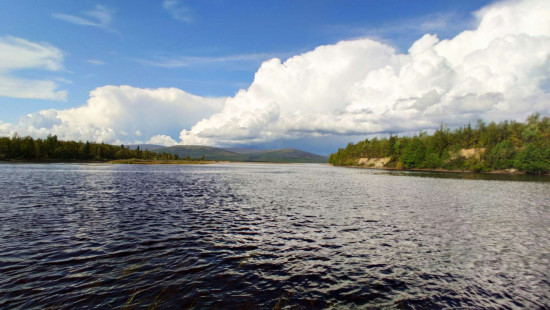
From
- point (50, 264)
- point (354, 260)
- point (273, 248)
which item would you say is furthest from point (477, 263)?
point (50, 264)

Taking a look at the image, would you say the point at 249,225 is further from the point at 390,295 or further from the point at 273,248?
the point at 390,295

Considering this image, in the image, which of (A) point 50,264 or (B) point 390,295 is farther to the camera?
(A) point 50,264

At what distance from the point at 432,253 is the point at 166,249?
23504 millimetres

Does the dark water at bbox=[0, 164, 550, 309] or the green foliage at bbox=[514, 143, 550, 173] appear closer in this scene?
the dark water at bbox=[0, 164, 550, 309]

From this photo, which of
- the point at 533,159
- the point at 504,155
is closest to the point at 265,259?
the point at 533,159

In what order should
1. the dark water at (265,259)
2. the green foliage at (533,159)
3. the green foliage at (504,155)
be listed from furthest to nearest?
the green foliage at (504,155)
the green foliage at (533,159)
the dark water at (265,259)

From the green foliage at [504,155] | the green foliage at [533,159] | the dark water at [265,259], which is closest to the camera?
the dark water at [265,259]

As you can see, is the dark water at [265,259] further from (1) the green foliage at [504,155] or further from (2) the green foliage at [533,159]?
(1) the green foliage at [504,155]

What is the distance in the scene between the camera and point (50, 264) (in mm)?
18172

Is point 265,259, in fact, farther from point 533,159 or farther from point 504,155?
point 504,155

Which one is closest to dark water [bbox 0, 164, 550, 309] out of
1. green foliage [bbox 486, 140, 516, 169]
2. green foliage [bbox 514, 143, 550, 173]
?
green foliage [bbox 514, 143, 550, 173]

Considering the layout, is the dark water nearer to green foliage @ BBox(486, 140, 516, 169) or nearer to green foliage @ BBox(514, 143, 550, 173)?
green foliage @ BBox(514, 143, 550, 173)

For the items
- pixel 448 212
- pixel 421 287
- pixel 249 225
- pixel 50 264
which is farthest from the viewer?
pixel 448 212

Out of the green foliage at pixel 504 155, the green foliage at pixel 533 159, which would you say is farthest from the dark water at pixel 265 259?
the green foliage at pixel 504 155
